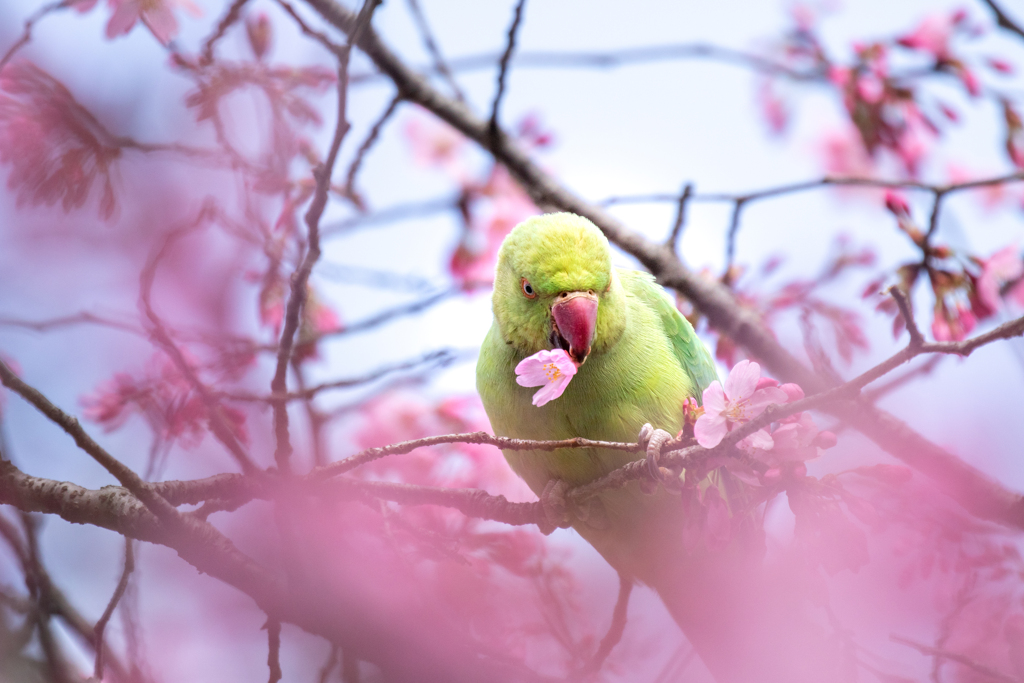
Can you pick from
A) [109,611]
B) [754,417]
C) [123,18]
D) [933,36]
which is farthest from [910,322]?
[933,36]

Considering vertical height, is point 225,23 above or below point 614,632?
above

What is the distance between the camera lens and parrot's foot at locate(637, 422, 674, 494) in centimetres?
139

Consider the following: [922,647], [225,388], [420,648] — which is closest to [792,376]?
[922,647]

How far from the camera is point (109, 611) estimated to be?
141 centimetres

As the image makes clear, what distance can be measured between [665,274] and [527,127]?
1.09 meters

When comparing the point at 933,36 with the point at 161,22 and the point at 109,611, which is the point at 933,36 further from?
the point at 109,611

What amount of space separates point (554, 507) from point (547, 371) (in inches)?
22.2

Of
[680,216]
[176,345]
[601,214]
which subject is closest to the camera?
[176,345]

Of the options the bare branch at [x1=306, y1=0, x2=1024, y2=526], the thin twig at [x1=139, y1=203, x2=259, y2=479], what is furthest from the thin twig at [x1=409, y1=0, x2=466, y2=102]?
the thin twig at [x1=139, y1=203, x2=259, y2=479]

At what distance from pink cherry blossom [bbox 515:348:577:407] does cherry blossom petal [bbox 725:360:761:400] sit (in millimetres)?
345

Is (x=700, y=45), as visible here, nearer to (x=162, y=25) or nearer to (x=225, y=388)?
(x=162, y=25)

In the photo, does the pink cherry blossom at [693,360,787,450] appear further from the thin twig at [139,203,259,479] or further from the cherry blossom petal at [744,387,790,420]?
the thin twig at [139,203,259,479]

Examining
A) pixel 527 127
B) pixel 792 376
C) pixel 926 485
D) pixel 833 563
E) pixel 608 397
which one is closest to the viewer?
pixel 833 563

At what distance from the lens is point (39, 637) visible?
1.38 m
